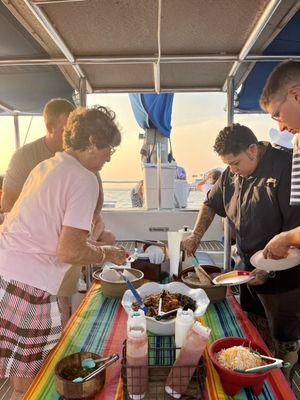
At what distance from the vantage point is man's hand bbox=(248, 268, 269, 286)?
1.89 m

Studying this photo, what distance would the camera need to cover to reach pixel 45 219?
1459 millimetres

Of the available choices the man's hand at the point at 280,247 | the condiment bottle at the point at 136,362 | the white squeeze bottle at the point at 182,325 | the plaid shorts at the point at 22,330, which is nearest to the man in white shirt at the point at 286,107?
the man's hand at the point at 280,247

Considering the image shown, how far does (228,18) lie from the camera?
1854 mm

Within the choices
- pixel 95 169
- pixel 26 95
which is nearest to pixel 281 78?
pixel 95 169

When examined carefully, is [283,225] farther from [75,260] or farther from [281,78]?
[75,260]

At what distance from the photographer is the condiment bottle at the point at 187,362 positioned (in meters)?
1.12

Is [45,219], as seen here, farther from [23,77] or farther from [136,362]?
[23,77]

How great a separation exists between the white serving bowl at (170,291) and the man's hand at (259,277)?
34cm

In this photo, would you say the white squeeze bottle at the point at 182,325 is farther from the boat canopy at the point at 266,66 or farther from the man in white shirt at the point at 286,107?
the boat canopy at the point at 266,66

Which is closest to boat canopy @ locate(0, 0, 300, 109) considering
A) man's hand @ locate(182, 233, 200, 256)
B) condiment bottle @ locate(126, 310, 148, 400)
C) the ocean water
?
man's hand @ locate(182, 233, 200, 256)

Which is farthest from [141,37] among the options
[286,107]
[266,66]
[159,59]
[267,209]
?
[267,209]

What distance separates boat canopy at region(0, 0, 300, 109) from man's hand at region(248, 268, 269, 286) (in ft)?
4.39

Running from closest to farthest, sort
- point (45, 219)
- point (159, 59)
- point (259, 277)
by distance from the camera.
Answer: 1. point (45, 219)
2. point (259, 277)
3. point (159, 59)

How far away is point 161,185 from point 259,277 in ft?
14.3
